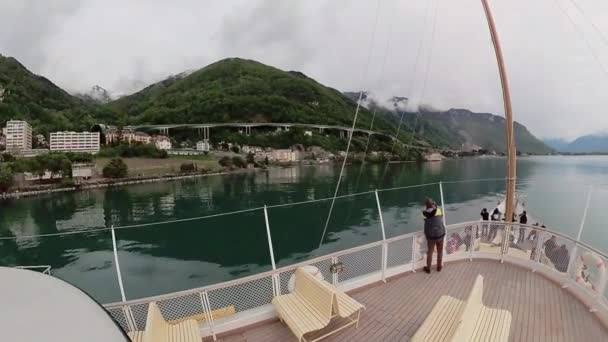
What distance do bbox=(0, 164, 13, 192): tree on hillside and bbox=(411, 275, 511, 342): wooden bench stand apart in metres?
82.9

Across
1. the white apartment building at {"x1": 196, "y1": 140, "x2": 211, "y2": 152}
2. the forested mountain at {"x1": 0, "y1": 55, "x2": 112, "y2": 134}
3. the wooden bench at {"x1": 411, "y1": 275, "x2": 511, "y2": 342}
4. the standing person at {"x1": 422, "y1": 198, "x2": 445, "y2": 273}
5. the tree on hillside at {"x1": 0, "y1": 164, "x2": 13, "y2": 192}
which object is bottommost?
the tree on hillside at {"x1": 0, "y1": 164, "x2": 13, "y2": 192}

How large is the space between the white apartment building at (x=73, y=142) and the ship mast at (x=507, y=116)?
113 metres

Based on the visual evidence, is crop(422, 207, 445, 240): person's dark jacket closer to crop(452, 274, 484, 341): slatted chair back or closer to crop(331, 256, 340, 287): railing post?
crop(331, 256, 340, 287): railing post

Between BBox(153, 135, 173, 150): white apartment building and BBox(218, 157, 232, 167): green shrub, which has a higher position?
BBox(153, 135, 173, 150): white apartment building

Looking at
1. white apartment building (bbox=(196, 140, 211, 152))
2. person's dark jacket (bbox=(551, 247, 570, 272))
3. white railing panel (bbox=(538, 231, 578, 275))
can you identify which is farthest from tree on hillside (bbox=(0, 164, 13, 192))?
person's dark jacket (bbox=(551, 247, 570, 272))

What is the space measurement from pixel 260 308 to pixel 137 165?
98.5 metres

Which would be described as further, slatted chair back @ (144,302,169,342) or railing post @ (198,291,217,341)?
railing post @ (198,291,217,341)

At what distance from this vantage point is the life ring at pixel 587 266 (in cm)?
379

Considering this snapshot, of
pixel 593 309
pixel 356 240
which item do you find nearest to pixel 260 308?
pixel 593 309

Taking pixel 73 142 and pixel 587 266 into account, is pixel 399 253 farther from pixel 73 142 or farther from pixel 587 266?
pixel 73 142

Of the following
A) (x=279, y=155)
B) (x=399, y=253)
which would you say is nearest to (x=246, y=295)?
(x=399, y=253)

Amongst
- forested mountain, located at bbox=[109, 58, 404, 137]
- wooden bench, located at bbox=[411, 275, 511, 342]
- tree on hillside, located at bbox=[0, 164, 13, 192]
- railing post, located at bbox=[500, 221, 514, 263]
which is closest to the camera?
wooden bench, located at bbox=[411, 275, 511, 342]

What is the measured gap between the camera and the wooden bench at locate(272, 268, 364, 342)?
10.6ft

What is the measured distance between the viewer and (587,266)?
13.5 feet
